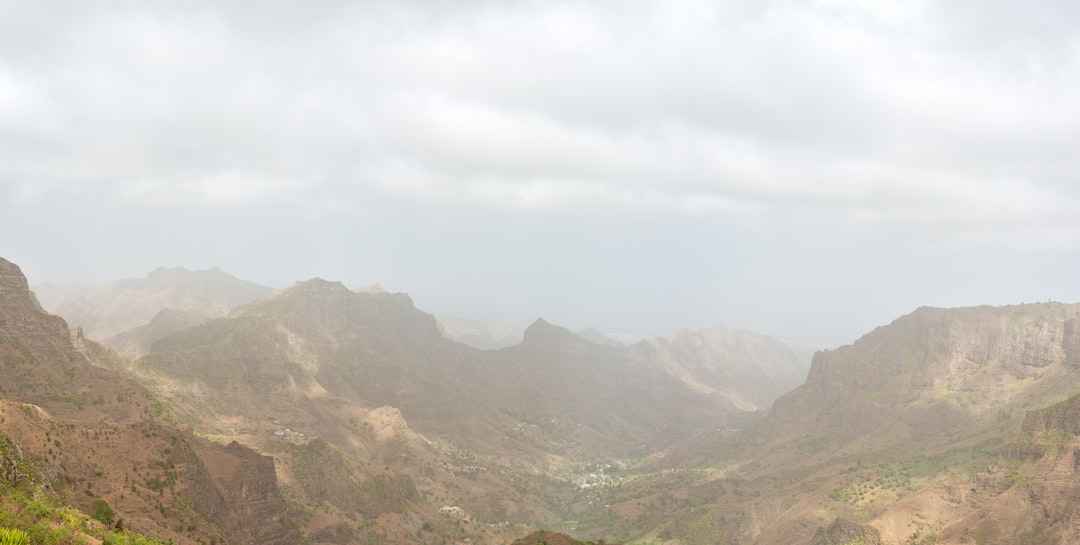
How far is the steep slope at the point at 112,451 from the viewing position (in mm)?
60000

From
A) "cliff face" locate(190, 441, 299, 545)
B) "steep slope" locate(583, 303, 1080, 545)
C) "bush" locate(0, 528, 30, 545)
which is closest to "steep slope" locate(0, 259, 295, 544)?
"cliff face" locate(190, 441, 299, 545)

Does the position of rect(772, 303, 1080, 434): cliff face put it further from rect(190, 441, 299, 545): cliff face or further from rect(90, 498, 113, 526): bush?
rect(90, 498, 113, 526): bush

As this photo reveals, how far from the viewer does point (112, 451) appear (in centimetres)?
7000

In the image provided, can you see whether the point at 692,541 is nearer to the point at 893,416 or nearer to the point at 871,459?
the point at 871,459

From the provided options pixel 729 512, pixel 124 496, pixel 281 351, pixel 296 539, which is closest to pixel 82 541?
pixel 124 496

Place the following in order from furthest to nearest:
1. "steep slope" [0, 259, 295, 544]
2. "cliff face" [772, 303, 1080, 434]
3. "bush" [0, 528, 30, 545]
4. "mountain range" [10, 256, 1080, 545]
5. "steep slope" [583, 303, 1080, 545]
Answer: "cliff face" [772, 303, 1080, 434] → "steep slope" [583, 303, 1080, 545] → "mountain range" [10, 256, 1080, 545] → "steep slope" [0, 259, 295, 544] → "bush" [0, 528, 30, 545]

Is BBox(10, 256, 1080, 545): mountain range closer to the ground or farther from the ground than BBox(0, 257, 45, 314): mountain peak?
closer to the ground

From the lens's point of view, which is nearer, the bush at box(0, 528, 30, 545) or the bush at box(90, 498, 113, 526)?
the bush at box(0, 528, 30, 545)

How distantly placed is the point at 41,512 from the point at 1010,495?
12511 cm

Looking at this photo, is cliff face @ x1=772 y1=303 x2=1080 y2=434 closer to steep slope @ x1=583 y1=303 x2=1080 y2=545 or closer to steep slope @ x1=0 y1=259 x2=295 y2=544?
steep slope @ x1=583 y1=303 x2=1080 y2=545

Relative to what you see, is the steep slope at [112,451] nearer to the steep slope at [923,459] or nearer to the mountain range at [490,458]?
the mountain range at [490,458]

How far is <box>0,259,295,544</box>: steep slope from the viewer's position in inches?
2362

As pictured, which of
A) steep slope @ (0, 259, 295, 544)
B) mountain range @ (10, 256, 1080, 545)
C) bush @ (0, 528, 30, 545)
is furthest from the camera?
mountain range @ (10, 256, 1080, 545)

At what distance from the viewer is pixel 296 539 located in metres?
84.2
